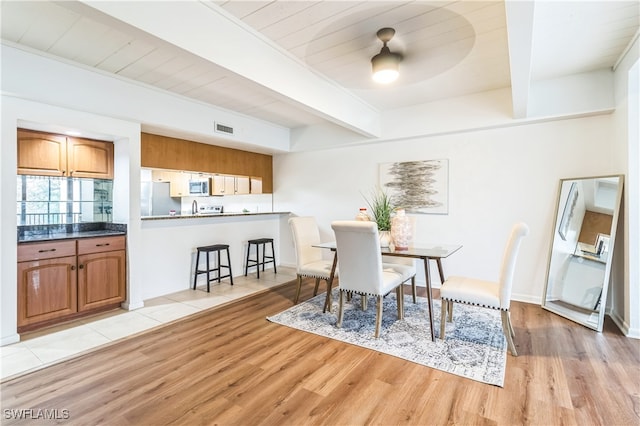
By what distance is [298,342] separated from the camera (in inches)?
105

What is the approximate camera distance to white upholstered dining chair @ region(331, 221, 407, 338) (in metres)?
2.62

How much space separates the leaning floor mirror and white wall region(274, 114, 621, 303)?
0.14 m

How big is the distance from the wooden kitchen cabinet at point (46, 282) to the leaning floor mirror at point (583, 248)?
505cm

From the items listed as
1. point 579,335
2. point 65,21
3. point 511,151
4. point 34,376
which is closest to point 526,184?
point 511,151

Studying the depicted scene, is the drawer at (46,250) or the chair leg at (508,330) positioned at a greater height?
Answer: the drawer at (46,250)

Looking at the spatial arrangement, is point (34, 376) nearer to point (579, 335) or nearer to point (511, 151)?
point (579, 335)

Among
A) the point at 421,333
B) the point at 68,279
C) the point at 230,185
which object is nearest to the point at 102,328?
the point at 68,279

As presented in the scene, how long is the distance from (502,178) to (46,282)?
16.6 feet

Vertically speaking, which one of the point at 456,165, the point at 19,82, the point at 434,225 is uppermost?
the point at 19,82

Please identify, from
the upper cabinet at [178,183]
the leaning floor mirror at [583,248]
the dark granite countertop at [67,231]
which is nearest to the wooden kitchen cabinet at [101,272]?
the dark granite countertop at [67,231]

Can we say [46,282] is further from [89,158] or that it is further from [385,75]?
[385,75]

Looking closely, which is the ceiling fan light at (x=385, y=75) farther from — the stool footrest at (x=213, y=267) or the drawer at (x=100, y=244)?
the drawer at (x=100, y=244)

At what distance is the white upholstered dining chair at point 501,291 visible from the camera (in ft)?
7.74

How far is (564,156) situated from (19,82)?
5.39 meters
